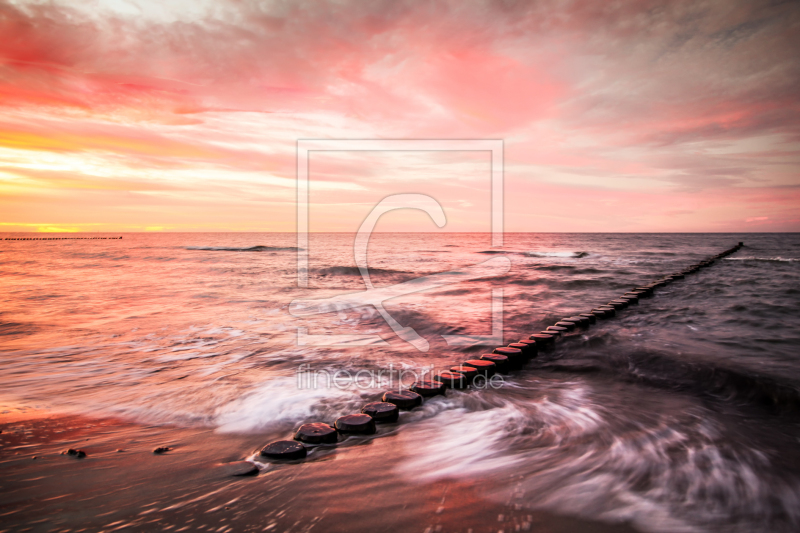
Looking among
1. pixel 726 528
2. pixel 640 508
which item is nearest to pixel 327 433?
pixel 640 508

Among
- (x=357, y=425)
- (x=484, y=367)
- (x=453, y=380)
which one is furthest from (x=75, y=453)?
(x=484, y=367)

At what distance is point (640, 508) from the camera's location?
2.44m

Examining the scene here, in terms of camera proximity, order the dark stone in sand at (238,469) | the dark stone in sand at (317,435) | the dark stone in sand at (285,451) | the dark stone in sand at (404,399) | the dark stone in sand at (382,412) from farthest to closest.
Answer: the dark stone in sand at (404,399) < the dark stone in sand at (382,412) < the dark stone in sand at (317,435) < the dark stone in sand at (285,451) < the dark stone in sand at (238,469)

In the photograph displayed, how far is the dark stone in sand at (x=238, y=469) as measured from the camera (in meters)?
Result: 2.70

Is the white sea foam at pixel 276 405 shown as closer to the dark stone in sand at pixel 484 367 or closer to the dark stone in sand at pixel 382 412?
the dark stone in sand at pixel 382 412

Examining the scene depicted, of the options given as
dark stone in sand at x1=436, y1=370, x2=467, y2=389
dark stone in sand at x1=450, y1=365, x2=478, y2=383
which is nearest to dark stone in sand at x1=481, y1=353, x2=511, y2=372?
dark stone in sand at x1=450, y1=365, x2=478, y2=383

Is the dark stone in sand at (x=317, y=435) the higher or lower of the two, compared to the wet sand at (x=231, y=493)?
higher

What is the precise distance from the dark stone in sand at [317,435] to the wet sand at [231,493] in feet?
0.32

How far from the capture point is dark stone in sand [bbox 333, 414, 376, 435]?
332cm

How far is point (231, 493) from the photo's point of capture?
2.46 meters

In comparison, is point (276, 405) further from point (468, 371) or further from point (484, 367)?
point (484, 367)

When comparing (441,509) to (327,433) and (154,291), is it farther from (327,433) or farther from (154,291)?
(154,291)

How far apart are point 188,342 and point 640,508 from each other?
7002mm

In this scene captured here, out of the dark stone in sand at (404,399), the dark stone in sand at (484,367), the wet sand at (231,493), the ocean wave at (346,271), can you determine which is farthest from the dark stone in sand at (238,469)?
the ocean wave at (346,271)
